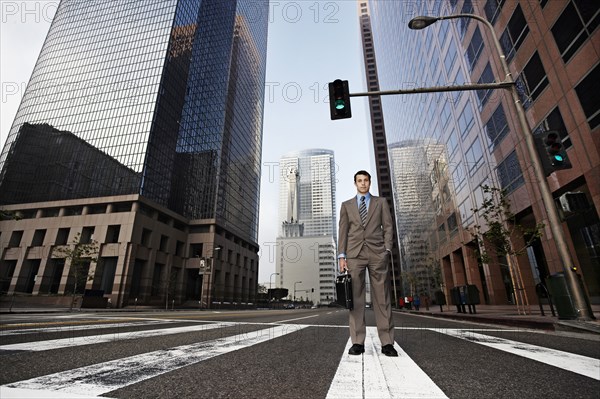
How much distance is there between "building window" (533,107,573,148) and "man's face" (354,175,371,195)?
1489 cm

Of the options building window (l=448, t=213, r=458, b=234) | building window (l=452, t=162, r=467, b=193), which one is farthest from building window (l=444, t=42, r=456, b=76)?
building window (l=448, t=213, r=458, b=234)

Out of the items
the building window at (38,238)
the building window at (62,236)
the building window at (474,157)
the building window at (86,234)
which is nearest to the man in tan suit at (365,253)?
the building window at (474,157)

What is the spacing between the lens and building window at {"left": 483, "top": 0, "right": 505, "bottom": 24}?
768 inches

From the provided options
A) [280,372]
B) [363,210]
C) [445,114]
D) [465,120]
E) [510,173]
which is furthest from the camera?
[445,114]

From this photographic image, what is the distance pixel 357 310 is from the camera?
313cm

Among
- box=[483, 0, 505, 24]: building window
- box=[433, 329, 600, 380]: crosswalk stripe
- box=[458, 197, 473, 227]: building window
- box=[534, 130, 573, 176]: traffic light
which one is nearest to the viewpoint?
box=[433, 329, 600, 380]: crosswalk stripe

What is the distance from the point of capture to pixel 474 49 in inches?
952

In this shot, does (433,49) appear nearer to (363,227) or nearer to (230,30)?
(363,227)

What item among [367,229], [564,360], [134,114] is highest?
[134,114]

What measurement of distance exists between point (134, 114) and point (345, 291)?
58.7m

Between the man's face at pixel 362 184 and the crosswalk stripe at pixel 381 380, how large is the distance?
1763 millimetres

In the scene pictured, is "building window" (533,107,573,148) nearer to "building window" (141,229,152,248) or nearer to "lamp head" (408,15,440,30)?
"lamp head" (408,15,440,30)

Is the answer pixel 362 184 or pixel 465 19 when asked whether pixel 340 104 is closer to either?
pixel 362 184

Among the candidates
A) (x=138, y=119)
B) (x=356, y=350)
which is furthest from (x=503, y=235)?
(x=138, y=119)
